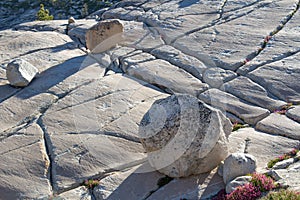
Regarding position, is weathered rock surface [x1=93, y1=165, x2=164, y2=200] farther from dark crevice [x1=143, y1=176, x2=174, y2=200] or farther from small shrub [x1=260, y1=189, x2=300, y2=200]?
small shrub [x1=260, y1=189, x2=300, y2=200]

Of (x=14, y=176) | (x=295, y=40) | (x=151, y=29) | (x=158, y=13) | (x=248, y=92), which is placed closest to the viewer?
(x=14, y=176)

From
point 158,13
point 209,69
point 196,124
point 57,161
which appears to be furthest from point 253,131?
point 158,13

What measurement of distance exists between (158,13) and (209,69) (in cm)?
1082

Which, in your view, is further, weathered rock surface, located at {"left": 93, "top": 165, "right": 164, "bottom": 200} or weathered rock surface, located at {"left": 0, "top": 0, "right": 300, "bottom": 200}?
weathered rock surface, located at {"left": 0, "top": 0, "right": 300, "bottom": 200}

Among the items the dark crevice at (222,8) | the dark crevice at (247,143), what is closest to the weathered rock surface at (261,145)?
the dark crevice at (247,143)

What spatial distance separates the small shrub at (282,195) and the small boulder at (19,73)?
46.0 feet

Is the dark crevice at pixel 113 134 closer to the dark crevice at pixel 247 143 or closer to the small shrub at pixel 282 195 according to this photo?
the dark crevice at pixel 247 143

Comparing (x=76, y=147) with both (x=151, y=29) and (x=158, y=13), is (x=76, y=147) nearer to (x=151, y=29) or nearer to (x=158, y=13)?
(x=151, y=29)

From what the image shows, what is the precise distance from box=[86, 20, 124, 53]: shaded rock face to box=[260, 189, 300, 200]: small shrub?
1631cm

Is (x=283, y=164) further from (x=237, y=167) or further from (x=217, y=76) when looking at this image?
(x=217, y=76)

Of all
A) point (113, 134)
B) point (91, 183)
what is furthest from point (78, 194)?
point (113, 134)

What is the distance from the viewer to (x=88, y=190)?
587 inches

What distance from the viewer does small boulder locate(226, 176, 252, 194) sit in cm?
1327

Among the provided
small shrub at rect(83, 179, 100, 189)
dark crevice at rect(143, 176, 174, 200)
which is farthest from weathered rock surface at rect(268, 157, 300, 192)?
small shrub at rect(83, 179, 100, 189)
